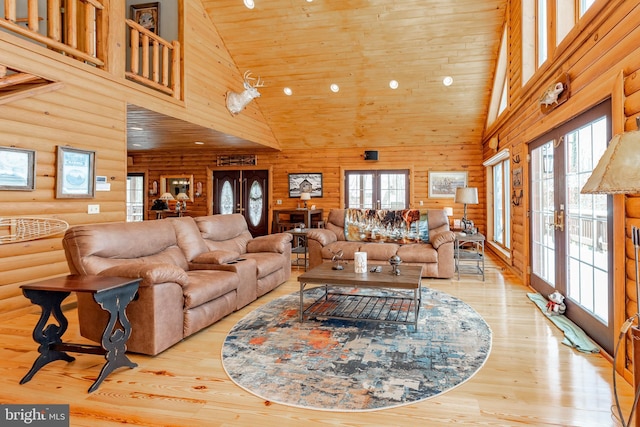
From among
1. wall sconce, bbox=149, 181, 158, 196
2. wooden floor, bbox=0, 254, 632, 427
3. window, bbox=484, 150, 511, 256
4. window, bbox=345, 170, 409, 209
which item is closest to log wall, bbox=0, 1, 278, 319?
wooden floor, bbox=0, 254, 632, 427

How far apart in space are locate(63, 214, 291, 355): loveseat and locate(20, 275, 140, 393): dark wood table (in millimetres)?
156

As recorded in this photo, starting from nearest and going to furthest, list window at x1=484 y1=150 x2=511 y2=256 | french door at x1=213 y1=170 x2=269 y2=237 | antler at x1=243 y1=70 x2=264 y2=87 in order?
window at x1=484 y1=150 x2=511 y2=256
antler at x1=243 y1=70 x2=264 y2=87
french door at x1=213 y1=170 x2=269 y2=237

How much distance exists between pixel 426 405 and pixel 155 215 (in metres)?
9.33

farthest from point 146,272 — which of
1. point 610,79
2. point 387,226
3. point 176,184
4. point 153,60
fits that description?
point 176,184

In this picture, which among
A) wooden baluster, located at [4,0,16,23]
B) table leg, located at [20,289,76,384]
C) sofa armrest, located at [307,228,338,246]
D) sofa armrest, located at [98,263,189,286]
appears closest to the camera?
table leg, located at [20,289,76,384]

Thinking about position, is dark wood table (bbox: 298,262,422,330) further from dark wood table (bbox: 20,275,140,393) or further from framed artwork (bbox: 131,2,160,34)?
framed artwork (bbox: 131,2,160,34)

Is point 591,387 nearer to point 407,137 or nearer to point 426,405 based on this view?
point 426,405

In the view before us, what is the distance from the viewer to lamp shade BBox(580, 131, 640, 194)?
4.63 feet

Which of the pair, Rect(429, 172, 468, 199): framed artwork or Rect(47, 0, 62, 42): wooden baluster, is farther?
Rect(429, 172, 468, 199): framed artwork

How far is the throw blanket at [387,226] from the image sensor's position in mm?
5699

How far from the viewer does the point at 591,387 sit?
219 centimetres

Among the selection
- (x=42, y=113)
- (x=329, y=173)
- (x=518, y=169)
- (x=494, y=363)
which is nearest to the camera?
(x=494, y=363)

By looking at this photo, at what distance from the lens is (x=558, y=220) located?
3.65m

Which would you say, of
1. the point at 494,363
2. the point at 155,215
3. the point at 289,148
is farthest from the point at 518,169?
the point at 155,215
